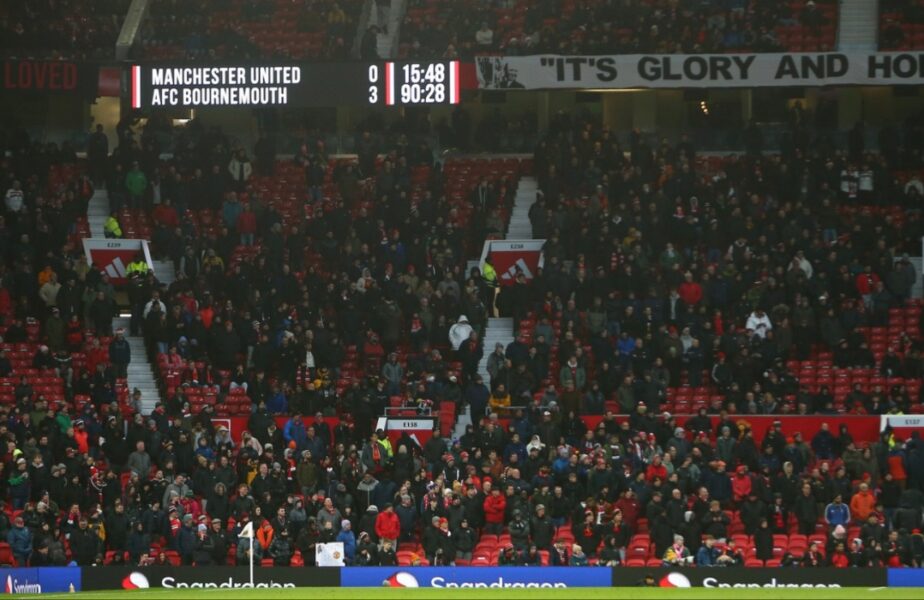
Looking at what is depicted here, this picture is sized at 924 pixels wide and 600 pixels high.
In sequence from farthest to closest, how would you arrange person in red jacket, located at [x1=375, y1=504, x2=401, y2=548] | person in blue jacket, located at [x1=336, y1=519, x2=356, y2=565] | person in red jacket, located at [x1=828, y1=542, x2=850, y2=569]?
1. person in red jacket, located at [x1=375, y1=504, x2=401, y2=548]
2. person in blue jacket, located at [x1=336, y1=519, x2=356, y2=565]
3. person in red jacket, located at [x1=828, y1=542, x2=850, y2=569]

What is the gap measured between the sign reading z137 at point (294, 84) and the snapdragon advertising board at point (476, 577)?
1078cm

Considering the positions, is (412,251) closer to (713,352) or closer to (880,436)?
(713,352)

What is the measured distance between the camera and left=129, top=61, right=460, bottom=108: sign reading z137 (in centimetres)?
3631

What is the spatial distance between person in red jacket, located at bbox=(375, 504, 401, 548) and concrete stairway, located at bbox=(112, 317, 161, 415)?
739cm

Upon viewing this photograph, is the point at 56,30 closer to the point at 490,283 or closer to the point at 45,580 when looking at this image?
the point at 490,283

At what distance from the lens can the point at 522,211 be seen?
1665 inches

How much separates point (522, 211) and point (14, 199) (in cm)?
1154

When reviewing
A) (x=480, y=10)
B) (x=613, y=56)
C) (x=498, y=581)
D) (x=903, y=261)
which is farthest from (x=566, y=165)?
(x=498, y=581)

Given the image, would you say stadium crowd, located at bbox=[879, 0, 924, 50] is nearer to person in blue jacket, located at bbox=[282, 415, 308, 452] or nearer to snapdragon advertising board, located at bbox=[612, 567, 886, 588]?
snapdragon advertising board, located at bbox=[612, 567, 886, 588]

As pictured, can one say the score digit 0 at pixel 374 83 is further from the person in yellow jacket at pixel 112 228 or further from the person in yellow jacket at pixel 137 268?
the person in yellow jacket at pixel 112 228

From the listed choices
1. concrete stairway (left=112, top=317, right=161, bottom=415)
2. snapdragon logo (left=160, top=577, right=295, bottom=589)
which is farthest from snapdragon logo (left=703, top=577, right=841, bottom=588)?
concrete stairway (left=112, top=317, right=161, bottom=415)

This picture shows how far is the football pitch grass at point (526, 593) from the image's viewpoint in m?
26.9

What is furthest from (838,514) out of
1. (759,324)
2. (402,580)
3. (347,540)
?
(347,540)

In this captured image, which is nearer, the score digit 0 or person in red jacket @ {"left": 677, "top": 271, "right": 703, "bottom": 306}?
person in red jacket @ {"left": 677, "top": 271, "right": 703, "bottom": 306}
